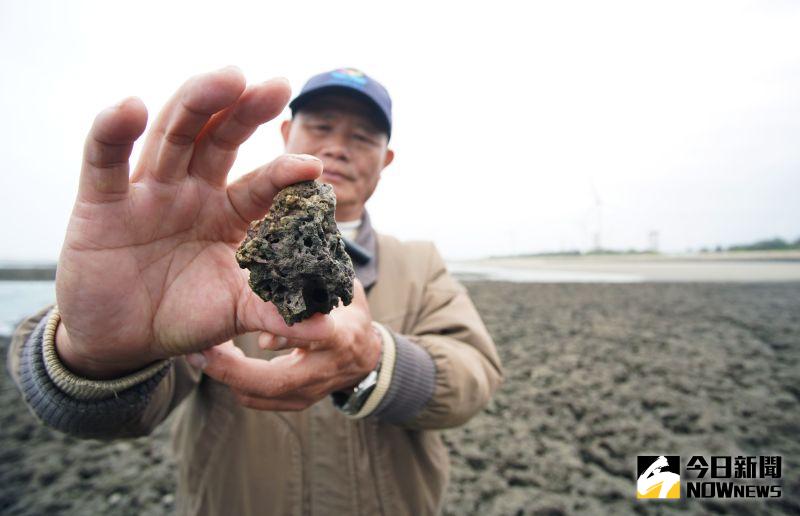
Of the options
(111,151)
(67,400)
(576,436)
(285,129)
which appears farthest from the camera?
(576,436)

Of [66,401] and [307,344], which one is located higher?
[307,344]

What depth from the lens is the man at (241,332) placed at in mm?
1771

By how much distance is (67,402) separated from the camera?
2.24 metres

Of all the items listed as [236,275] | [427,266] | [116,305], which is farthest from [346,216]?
[116,305]

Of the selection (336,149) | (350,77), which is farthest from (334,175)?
(350,77)

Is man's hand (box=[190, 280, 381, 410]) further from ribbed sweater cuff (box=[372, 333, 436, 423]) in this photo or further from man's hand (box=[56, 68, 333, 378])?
ribbed sweater cuff (box=[372, 333, 436, 423])

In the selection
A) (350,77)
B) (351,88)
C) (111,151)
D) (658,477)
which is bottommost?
(658,477)

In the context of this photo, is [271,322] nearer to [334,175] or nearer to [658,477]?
[334,175]

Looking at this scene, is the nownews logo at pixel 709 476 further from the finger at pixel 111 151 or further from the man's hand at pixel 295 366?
the finger at pixel 111 151

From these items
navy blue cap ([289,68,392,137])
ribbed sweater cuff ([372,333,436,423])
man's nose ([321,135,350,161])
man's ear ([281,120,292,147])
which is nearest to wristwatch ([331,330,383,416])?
ribbed sweater cuff ([372,333,436,423])

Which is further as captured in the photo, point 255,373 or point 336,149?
point 336,149

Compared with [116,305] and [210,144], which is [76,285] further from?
[210,144]

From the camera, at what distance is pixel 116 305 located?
1.83 metres

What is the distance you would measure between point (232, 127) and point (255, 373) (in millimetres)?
1252
